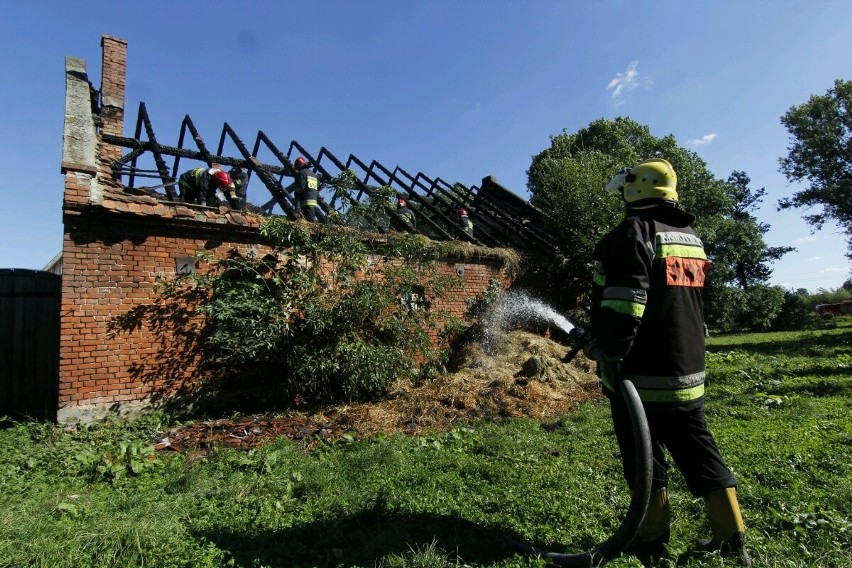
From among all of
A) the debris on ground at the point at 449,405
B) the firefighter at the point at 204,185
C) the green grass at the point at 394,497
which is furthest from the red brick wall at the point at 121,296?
the firefighter at the point at 204,185

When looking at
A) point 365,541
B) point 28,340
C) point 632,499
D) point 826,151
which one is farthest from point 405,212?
point 826,151

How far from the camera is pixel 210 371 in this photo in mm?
6484

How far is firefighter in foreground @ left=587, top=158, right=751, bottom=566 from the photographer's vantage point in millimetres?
2273

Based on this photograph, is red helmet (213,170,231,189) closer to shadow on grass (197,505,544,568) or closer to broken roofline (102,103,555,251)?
broken roofline (102,103,555,251)

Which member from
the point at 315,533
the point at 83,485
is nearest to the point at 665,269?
the point at 315,533

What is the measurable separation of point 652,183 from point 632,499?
177 centimetres

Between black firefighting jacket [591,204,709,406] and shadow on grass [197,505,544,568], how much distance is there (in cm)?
127

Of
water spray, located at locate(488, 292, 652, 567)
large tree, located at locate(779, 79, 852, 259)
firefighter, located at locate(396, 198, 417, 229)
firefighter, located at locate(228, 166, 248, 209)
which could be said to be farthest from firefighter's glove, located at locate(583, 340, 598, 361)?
large tree, located at locate(779, 79, 852, 259)

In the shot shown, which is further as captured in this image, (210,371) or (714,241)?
(714,241)

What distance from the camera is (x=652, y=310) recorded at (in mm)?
2373

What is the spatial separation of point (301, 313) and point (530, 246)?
7085 millimetres

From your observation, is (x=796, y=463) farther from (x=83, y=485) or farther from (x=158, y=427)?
(x=158, y=427)

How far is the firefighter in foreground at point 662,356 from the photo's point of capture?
2273 mm

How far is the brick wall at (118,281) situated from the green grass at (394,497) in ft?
2.25
